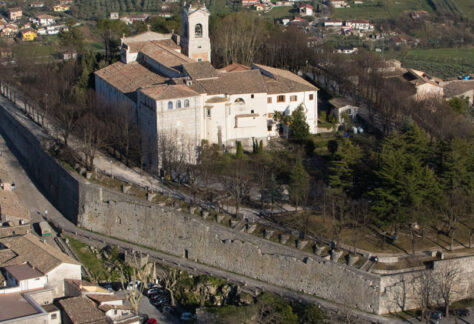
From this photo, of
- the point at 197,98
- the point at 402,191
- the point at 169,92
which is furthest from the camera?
the point at 197,98

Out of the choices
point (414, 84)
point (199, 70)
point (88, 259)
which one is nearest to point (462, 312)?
point (88, 259)

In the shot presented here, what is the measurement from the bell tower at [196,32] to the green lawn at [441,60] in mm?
30711

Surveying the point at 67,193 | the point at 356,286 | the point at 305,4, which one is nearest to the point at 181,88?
the point at 67,193

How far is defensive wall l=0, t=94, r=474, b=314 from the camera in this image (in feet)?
123

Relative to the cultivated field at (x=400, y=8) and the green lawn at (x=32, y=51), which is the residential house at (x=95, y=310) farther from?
the cultivated field at (x=400, y=8)

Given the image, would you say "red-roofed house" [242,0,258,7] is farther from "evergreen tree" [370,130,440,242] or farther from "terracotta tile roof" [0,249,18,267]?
"terracotta tile roof" [0,249,18,267]

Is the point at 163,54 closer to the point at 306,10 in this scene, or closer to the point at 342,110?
the point at 342,110

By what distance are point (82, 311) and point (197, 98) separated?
15.7 metres

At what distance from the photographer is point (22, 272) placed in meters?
37.1

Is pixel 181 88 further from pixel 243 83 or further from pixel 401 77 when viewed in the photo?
pixel 401 77

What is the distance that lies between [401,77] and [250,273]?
2649 cm

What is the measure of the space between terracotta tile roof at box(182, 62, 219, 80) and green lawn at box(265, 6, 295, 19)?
57.5m

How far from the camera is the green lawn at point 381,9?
364 feet

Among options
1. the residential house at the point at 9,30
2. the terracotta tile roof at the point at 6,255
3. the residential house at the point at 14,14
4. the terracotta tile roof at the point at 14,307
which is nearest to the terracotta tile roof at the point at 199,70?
the terracotta tile roof at the point at 6,255
